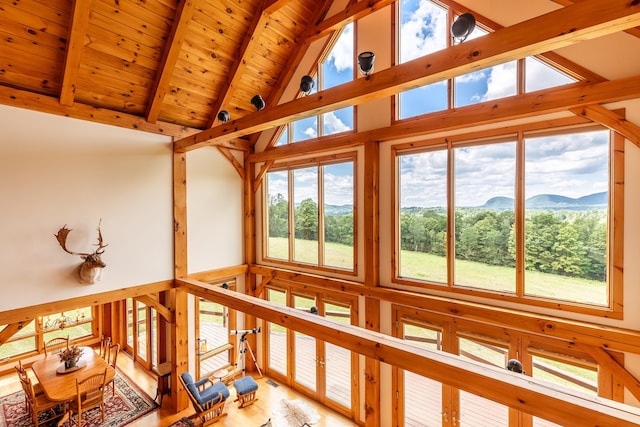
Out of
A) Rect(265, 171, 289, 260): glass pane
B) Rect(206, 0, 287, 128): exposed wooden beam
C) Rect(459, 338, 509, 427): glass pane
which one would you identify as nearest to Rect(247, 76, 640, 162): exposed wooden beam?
Rect(265, 171, 289, 260): glass pane

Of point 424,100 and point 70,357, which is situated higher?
point 424,100

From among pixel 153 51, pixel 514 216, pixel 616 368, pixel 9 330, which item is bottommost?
pixel 616 368

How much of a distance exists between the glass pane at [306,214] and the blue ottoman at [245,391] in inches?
100

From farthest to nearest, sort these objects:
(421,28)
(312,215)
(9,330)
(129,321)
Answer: (129,321) < (312,215) < (421,28) < (9,330)

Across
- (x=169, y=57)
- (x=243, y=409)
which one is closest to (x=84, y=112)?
(x=169, y=57)

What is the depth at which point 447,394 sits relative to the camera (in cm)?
420

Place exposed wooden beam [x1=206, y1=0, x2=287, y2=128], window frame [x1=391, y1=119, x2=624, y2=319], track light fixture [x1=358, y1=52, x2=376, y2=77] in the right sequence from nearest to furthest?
track light fixture [x1=358, y1=52, x2=376, y2=77]
window frame [x1=391, y1=119, x2=624, y2=319]
exposed wooden beam [x1=206, y1=0, x2=287, y2=128]

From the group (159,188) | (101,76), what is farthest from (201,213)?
(101,76)

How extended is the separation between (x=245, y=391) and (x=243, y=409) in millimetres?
375

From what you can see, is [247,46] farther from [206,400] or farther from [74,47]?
[206,400]

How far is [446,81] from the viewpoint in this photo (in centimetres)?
420

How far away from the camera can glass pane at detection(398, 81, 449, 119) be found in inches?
→ 167

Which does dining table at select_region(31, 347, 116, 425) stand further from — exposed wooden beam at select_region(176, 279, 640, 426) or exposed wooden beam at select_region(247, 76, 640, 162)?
exposed wooden beam at select_region(247, 76, 640, 162)

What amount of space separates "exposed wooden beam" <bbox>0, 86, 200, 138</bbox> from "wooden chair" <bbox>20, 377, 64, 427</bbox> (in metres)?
4.41
